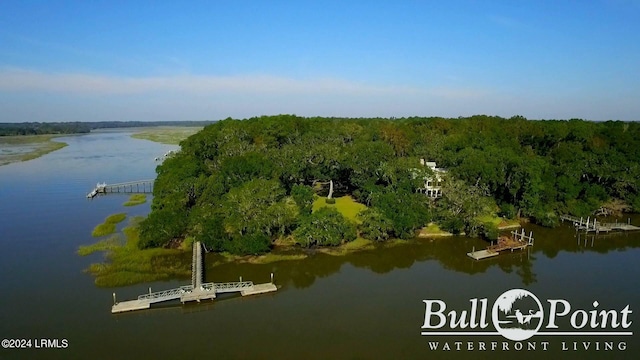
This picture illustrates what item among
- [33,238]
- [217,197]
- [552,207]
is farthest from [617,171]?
[33,238]

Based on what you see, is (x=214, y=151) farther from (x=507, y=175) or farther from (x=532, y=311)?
(x=532, y=311)

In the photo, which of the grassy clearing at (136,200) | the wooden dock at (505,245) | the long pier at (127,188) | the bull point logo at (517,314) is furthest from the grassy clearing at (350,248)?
the long pier at (127,188)

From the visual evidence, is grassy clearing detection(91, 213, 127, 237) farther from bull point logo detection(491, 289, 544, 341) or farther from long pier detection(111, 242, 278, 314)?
bull point logo detection(491, 289, 544, 341)

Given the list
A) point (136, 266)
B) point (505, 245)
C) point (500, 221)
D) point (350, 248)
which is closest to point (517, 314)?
point (505, 245)

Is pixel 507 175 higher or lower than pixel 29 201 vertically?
higher

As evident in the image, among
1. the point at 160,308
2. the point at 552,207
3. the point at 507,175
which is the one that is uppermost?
the point at 507,175

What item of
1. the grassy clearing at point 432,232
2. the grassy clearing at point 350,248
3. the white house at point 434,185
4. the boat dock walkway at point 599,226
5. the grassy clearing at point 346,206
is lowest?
the grassy clearing at point 350,248

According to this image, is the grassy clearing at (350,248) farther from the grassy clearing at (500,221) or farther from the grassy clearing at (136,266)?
the grassy clearing at (500,221)
